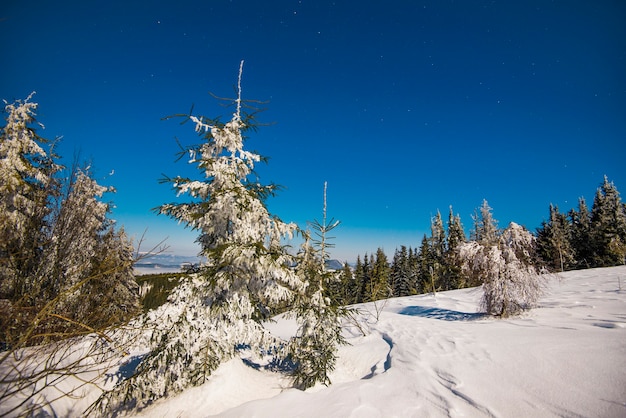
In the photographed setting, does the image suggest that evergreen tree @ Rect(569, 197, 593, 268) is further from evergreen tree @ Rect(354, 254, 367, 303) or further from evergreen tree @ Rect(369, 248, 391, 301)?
evergreen tree @ Rect(354, 254, 367, 303)

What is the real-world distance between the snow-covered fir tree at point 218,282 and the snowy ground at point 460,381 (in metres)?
0.75

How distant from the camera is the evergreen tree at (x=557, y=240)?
30047 millimetres

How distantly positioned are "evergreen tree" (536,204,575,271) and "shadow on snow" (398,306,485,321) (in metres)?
21.1

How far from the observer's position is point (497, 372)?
6.02 m

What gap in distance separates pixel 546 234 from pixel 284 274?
148ft

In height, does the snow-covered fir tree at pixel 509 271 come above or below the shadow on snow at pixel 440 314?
above

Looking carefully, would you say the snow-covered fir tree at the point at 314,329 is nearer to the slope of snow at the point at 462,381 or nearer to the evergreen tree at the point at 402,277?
the slope of snow at the point at 462,381

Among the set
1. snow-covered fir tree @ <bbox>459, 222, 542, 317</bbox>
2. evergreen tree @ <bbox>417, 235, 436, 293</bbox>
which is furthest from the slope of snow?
evergreen tree @ <bbox>417, 235, 436, 293</bbox>

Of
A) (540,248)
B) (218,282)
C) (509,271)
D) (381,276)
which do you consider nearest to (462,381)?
(218,282)

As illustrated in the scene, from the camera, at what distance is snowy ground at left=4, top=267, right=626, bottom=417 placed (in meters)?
4.90

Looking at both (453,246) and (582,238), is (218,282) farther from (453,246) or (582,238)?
(582,238)

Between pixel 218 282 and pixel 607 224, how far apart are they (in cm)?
4379

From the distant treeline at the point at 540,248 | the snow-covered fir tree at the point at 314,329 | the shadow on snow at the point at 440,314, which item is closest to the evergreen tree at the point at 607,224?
the distant treeline at the point at 540,248

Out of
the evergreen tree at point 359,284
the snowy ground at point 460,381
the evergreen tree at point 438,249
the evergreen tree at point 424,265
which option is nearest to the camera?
the snowy ground at point 460,381
